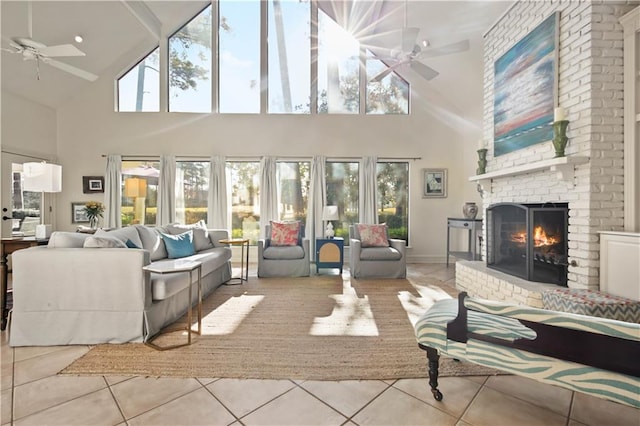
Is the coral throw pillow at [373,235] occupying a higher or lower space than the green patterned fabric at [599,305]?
higher

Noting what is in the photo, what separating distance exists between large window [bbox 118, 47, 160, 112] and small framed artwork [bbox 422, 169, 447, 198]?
5.72 metres

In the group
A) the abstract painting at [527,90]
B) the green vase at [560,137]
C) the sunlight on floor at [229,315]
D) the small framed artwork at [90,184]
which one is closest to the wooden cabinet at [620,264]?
the green vase at [560,137]

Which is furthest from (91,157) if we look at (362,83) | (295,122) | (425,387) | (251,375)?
(425,387)

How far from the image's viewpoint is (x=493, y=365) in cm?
149

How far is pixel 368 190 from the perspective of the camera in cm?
578

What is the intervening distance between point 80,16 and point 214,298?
4.98 meters

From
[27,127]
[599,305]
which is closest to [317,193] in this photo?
[599,305]

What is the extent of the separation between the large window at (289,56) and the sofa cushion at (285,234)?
2537 mm

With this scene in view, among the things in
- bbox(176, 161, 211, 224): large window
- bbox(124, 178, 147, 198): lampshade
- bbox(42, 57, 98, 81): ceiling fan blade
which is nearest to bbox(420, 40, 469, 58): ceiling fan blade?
bbox(42, 57, 98, 81): ceiling fan blade

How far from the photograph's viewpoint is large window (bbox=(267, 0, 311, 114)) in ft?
19.5

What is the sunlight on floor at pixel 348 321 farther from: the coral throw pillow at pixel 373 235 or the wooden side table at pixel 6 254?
the wooden side table at pixel 6 254

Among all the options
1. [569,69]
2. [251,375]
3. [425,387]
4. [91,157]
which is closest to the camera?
[425,387]

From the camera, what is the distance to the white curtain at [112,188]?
18.7ft

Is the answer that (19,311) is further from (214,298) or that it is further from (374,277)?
(374,277)
